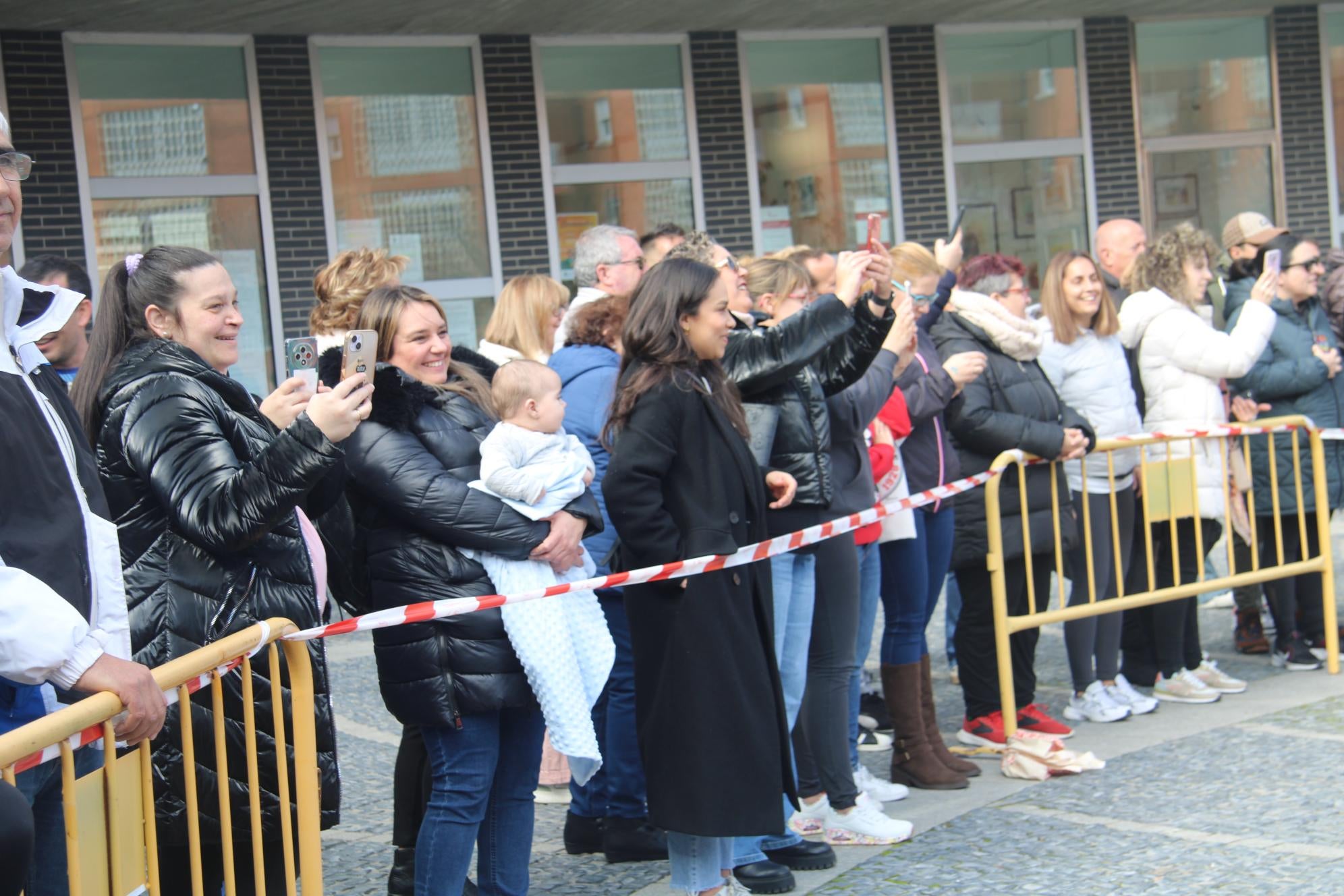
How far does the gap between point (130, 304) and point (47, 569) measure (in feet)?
3.71

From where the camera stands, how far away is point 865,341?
195 inches

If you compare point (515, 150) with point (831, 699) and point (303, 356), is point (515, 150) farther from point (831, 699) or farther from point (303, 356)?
point (303, 356)

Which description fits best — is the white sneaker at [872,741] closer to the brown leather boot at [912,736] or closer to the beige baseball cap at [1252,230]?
the brown leather boot at [912,736]

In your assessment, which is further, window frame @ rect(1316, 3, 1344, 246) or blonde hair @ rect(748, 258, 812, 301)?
window frame @ rect(1316, 3, 1344, 246)

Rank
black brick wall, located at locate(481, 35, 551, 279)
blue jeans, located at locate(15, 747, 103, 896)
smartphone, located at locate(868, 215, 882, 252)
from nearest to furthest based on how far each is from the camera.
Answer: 1. blue jeans, located at locate(15, 747, 103, 896)
2. smartphone, located at locate(868, 215, 882, 252)
3. black brick wall, located at locate(481, 35, 551, 279)

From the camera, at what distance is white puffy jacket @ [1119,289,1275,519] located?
22.7ft

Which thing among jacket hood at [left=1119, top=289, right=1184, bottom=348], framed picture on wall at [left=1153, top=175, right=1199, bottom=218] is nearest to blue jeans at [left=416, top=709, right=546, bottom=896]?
jacket hood at [left=1119, top=289, right=1184, bottom=348]

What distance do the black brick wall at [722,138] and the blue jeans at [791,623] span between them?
862 centimetres

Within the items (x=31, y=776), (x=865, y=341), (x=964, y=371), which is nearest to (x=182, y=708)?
(x=31, y=776)

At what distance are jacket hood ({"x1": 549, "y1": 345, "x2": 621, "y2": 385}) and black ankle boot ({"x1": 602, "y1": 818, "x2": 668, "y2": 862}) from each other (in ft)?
5.04

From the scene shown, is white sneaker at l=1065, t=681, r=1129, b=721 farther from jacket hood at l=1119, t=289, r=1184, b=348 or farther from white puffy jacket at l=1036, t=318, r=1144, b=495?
jacket hood at l=1119, t=289, r=1184, b=348

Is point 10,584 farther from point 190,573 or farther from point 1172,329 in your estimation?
point 1172,329

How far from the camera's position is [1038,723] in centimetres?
605

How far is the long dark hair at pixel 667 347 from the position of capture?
4289mm
